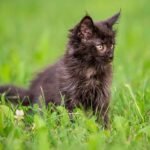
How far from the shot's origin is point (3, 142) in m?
5.99

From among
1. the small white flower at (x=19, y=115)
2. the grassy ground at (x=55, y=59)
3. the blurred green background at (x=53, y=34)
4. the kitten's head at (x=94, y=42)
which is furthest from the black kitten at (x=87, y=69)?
the blurred green background at (x=53, y=34)

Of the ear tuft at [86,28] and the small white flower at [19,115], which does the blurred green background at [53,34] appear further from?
the small white flower at [19,115]

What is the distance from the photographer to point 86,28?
7105 mm

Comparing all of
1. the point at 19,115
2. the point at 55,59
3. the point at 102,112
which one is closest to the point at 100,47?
the point at 102,112

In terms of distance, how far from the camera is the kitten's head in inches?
282

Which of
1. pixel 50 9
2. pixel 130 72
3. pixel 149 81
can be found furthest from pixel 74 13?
pixel 149 81

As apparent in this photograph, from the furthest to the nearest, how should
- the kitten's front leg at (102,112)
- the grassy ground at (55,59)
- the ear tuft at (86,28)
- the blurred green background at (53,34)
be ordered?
the blurred green background at (53,34) → the kitten's front leg at (102,112) → the ear tuft at (86,28) → the grassy ground at (55,59)

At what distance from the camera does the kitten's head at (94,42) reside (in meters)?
7.16

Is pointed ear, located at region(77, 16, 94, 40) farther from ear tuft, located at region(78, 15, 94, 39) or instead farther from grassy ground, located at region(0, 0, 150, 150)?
grassy ground, located at region(0, 0, 150, 150)

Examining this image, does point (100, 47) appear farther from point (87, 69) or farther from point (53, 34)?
point (53, 34)

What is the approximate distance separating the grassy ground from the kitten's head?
49 cm

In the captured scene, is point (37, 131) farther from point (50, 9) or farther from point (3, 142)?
point (50, 9)

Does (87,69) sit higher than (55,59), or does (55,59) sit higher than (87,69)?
(87,69)

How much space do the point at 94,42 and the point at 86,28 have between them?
19cm
